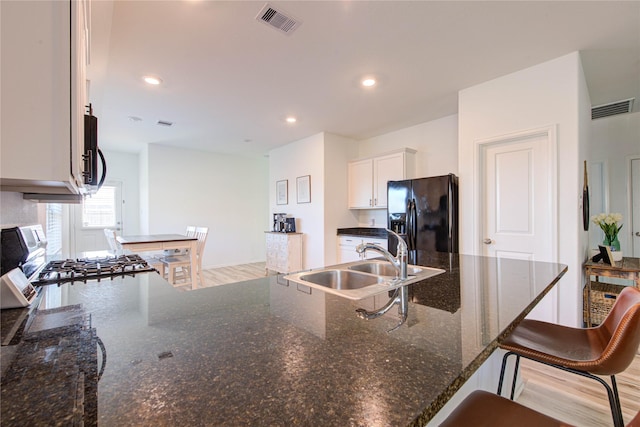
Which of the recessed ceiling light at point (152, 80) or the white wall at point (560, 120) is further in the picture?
the recessed ceiling light at point (152, 80)

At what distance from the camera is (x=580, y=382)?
6.23ft

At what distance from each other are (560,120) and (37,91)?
3.33 m

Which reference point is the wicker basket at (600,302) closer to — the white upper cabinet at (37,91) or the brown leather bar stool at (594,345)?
the brown leather bar stool at (594,345)

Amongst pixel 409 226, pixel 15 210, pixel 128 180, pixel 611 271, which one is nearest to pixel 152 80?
pixel 15 210

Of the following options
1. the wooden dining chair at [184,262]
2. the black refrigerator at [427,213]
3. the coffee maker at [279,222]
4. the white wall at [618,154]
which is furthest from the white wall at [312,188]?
the white wall at [618,154]

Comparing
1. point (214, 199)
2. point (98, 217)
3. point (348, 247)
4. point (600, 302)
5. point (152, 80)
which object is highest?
Answer: point (152, 80)

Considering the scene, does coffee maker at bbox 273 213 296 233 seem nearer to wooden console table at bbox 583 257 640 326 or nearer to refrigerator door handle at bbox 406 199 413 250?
refrigerator door handle at bbox 406 199 413 250

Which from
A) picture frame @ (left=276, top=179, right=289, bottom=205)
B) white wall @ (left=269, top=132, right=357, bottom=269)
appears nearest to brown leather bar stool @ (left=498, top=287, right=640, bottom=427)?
white wall @ (left=269, top=132, right=357, bottom=269)

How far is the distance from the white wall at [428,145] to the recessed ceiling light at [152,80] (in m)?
3.34

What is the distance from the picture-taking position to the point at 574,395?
1762 millimetres

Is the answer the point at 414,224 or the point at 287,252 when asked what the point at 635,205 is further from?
the point at 287,252

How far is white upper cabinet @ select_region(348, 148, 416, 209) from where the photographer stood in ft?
13.6

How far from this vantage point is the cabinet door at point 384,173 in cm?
414

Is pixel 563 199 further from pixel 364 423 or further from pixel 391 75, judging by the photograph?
pixel 364 423
